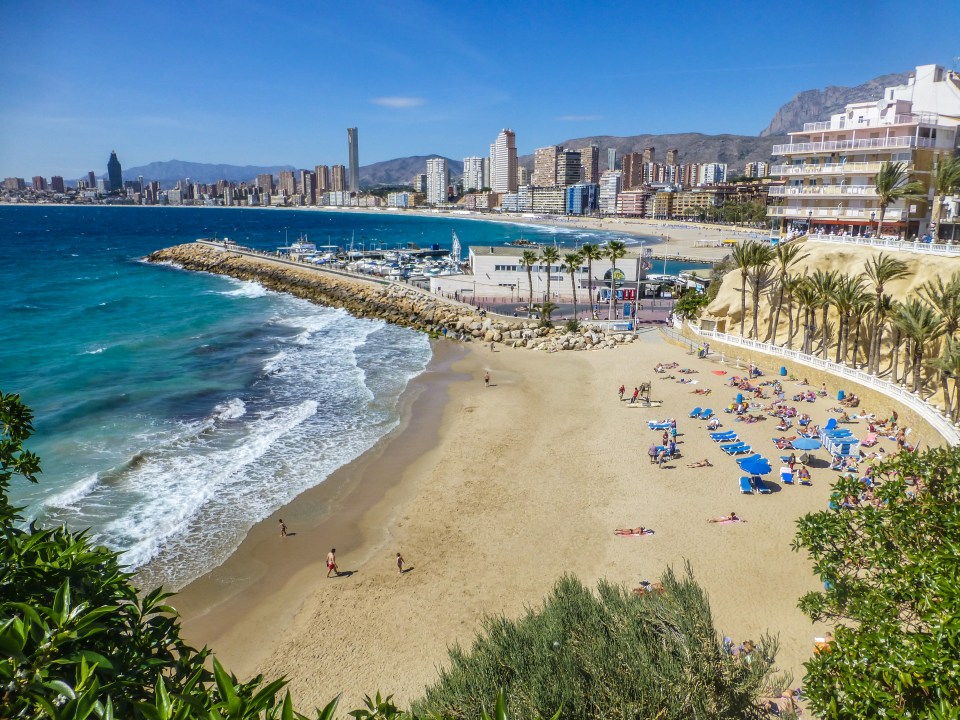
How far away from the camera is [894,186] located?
31578mm

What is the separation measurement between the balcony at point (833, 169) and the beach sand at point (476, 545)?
15168mm

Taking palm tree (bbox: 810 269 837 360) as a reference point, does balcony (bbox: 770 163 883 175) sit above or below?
above

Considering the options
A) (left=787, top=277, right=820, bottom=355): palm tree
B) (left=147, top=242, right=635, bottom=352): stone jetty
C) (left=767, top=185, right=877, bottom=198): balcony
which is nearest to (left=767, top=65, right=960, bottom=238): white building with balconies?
(left=767, top=185, right=877, bottom=198): balcony

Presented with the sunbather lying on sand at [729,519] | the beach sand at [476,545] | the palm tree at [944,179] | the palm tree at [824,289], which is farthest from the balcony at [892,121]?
the sunbather lying on sand at [729,519]

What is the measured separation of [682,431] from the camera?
2578 centimetres

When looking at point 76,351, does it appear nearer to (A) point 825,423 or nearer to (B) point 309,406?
(B) point 309,406

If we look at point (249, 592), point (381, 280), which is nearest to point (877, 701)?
point (249, 592)

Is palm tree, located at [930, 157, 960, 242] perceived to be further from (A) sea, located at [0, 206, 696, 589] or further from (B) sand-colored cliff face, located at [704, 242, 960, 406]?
(A) sea, located at [0, 206, 696, 589]

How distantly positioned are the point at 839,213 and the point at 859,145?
3.84m

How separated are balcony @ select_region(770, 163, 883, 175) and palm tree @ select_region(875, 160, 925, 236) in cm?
116

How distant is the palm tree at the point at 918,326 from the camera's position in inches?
886

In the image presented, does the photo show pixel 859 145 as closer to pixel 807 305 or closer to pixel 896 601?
pixel 807 305

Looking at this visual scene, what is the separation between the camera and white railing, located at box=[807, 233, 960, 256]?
26.5m

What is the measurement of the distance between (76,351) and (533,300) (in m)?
36.7
